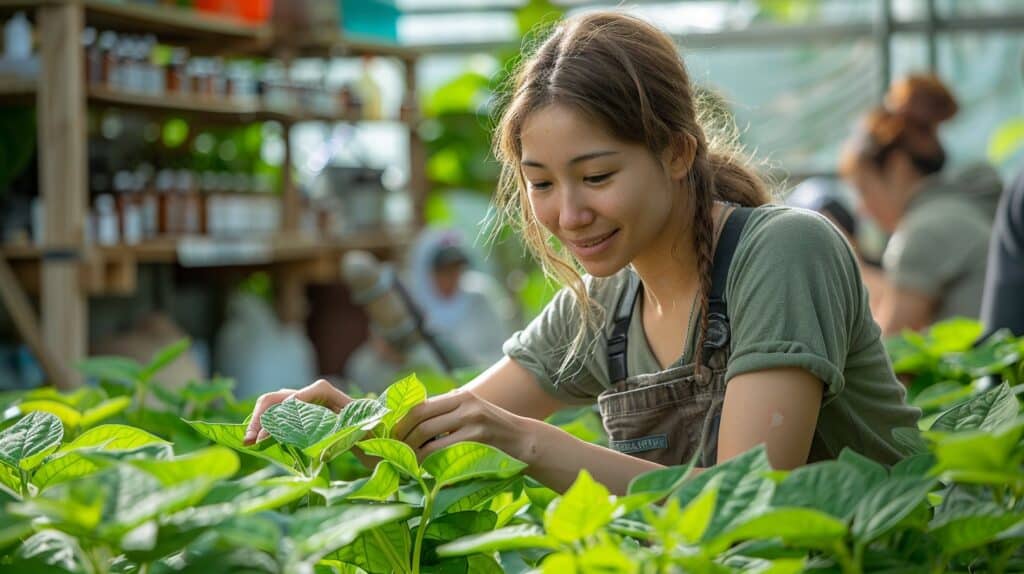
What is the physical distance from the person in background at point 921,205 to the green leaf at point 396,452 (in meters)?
2.38

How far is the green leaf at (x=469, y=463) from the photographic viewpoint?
0.89 m

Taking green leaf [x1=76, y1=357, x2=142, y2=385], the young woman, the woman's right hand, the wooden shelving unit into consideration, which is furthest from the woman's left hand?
the wooden shelving unit

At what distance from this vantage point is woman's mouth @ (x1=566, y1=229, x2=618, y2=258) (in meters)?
1.21

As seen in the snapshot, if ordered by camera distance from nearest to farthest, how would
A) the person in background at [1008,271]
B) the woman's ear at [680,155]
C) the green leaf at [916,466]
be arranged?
the green leaf at [916,466] < the woman's ear at [680,155] < the person in background at [1008,271]

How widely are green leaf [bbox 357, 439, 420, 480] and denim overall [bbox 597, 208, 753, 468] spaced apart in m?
0.36

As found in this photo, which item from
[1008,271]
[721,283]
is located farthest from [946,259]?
[721,283]

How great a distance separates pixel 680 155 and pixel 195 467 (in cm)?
70

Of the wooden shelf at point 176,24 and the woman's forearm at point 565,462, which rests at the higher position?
the wooden shelf at point 176,24

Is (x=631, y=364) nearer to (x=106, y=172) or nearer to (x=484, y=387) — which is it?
(x=484, y=387)

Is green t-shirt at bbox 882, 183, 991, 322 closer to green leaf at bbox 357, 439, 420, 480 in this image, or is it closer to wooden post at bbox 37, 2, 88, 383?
wooden post at bbox 37, 2, 88, 383

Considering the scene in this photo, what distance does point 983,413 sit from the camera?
92 centimetres

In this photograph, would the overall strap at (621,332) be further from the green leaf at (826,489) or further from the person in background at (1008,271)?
the person in background at (1008,271)

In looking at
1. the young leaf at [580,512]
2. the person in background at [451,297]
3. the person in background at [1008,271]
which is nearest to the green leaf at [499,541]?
the young leaf at [580,512]

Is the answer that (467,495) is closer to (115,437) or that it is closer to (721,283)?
(115,437)
